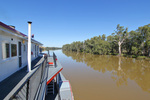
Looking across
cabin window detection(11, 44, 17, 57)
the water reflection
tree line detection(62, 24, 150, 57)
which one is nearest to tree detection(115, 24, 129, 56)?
tree line detection(62, 24, 150, 57)

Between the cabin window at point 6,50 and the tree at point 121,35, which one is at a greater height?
the tree at point 121,35

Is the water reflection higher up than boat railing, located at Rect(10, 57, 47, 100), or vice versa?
boat railing, located at Rect(10, 57, 47, 100)

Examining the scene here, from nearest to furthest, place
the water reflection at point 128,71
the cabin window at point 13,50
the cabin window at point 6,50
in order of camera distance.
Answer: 1. the cabin window at point 6,50
2. the cabin window at point 13,50
3. the water reflection at point 128,71

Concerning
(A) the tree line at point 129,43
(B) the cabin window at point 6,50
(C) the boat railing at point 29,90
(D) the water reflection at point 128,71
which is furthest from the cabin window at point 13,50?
(A) the tree line at point 129,43

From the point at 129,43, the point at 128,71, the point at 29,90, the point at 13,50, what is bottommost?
the point at 128,71

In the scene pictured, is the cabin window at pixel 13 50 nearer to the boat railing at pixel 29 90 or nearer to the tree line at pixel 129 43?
the boat railing at pixel 29 90

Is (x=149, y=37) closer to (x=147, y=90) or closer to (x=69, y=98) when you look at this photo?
(x=147, y=90)

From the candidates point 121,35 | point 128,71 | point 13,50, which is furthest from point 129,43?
point 13,50

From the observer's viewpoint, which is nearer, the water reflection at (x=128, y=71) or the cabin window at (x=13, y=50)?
the cabin window at (x=13, y=50)

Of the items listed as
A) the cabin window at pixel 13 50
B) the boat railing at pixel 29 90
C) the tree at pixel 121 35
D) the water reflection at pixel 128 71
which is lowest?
the water reflection at pixel 128 71

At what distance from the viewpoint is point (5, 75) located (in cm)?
349

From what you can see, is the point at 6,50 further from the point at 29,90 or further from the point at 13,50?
the point at 29,90

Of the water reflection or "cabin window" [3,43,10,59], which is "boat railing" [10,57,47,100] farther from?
the water reflection

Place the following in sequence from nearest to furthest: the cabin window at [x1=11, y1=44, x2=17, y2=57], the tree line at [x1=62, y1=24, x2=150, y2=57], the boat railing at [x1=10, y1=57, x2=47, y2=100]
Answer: the boat railing at [x1=10, y1=57, x2=47, y2=100] → the cabin window at [x1=11, y1=44, x2=17, y2=57] → the tree line at [x1=62, y1=24, x2=150, y2=57]
